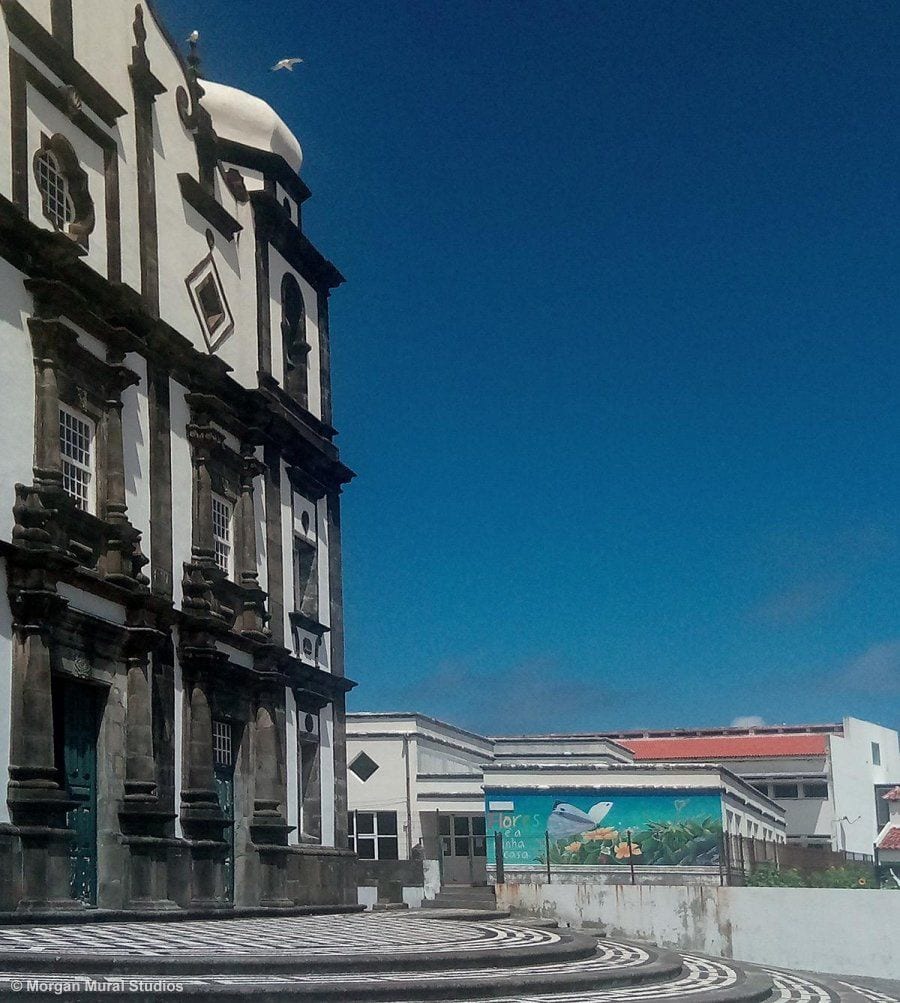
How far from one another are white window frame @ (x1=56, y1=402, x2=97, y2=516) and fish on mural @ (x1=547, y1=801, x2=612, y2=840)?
862 inches

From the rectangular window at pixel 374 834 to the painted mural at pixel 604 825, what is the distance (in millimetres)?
6589

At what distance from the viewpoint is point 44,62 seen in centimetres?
2058

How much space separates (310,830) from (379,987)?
14760 millimetres

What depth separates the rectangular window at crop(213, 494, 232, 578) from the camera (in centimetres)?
2470

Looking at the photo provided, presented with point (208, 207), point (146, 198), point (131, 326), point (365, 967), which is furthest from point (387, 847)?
point (365, 967)

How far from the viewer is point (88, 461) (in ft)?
67.9

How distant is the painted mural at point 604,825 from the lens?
38656mm

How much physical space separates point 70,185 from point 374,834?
1139 inches

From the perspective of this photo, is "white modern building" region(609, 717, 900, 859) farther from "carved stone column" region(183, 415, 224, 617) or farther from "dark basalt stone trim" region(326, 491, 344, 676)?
"carved stone column" region(183, 415, 224, 617)

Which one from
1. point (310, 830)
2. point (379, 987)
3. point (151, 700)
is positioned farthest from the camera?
point (310, 830)

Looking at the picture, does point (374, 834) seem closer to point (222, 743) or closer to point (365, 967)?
point (222, 743)

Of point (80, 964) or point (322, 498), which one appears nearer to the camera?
point (80, 964)

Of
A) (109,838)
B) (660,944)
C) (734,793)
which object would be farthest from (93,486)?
(734,793)

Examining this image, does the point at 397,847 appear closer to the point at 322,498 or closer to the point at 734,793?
the point at 734,793
